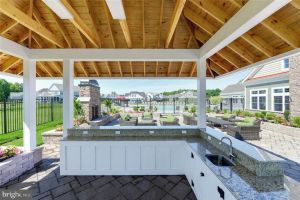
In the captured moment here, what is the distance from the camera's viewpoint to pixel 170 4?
4.13 meters

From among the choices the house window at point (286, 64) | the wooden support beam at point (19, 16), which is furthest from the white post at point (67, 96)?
the house window at point (286, 64)

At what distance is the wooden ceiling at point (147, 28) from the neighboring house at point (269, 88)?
346 inches

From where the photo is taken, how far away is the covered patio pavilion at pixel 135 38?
3.30 metres

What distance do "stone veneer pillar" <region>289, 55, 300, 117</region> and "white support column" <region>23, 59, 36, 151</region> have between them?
43.6 ft

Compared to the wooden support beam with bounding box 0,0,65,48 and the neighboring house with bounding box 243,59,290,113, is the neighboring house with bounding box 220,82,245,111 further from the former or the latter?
the wooden support beam with bounding box 0,0,65,48

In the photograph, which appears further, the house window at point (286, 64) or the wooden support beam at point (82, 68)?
the house window at point (286, 64)

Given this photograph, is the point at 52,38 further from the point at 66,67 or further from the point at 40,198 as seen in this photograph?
the point at 40,198

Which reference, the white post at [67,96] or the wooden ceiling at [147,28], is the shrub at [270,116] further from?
the white post at [67,96]

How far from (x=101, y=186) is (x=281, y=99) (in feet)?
44.5

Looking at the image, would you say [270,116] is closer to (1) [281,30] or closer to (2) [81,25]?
(1) [281,30]

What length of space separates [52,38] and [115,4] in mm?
2602

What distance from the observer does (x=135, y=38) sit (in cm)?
492

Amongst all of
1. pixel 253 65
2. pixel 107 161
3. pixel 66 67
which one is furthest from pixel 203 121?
pixel 66 67

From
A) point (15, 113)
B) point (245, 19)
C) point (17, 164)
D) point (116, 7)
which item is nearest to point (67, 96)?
point (17, 164)
